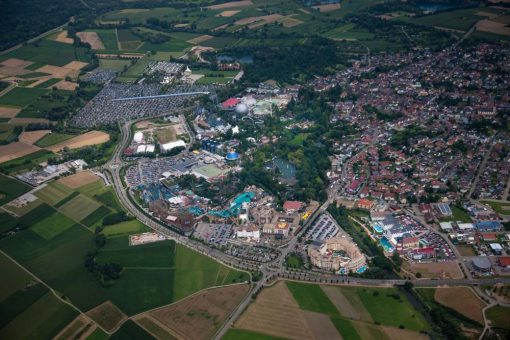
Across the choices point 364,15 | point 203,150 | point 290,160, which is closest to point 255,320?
point 290,160

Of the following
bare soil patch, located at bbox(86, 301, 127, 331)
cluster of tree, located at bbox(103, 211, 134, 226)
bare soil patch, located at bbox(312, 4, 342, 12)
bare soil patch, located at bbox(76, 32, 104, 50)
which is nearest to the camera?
bare soil patch, located at bbox(86, 301, 127, 331)

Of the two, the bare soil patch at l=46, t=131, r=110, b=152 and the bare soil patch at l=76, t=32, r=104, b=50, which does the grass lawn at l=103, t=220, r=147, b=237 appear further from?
the bare soil patch at l=76, t=32, r=104, b=50

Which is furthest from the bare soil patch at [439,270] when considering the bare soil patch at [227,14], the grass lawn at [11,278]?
the bare soil patch at [227,14]

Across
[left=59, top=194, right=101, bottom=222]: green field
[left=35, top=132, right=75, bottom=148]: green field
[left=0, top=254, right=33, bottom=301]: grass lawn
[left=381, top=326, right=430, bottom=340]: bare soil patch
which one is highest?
[left=381, top=326, right=430, bottom=340]: bare soil patch

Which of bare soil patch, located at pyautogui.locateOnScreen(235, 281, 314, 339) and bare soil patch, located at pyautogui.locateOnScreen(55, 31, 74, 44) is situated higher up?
bare soil patch, located at pyautogui.locateOnScreen(55, 31, 74, 44)

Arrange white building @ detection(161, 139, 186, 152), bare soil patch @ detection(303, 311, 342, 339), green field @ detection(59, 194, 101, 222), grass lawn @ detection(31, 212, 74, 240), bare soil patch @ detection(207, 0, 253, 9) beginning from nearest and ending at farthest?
bare soil patch @ detection(303, 311, 342, 339)
grass lawn @ detection(31, 212, 74, 240)
green field @ detection(59, 194, 101, 222)
white building @ detection(161, 139, 186, 152)
bare soil patch @ detection(207, 0, 253, 9)

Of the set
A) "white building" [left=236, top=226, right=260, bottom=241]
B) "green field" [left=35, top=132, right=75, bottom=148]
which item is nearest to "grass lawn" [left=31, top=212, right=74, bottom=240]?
"white building" [left=236, top=226, right=260, bottom=241]

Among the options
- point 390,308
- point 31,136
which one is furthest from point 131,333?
point 31,136

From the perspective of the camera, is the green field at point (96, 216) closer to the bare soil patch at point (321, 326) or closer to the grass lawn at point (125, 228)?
the grass lawn at point (125, 228)
